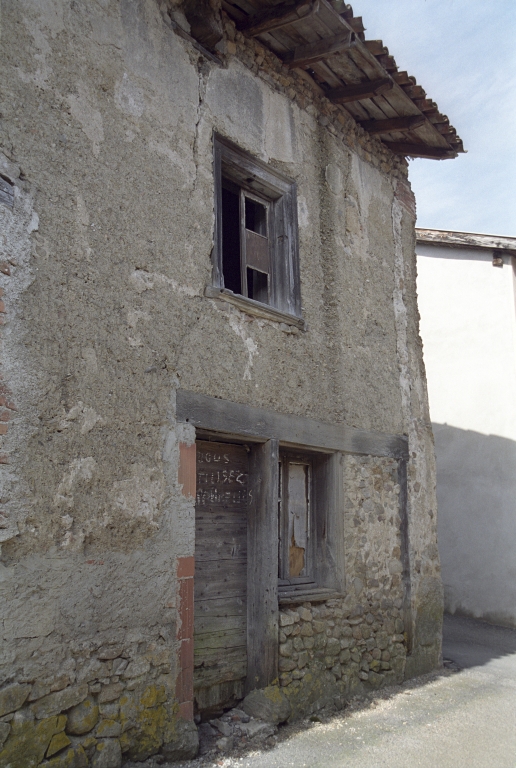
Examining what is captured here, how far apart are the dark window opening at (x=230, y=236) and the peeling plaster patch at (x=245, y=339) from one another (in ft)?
4.73

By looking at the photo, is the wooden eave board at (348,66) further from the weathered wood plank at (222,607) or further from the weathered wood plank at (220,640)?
the weathered wood plank at (220,640)

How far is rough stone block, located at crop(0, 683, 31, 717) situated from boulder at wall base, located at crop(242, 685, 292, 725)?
1821 mm

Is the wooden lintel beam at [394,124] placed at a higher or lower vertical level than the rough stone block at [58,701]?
higher

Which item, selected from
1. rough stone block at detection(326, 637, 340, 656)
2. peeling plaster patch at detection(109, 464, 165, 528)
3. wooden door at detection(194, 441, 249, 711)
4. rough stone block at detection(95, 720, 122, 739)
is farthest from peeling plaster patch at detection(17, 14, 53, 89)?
rough stone block at detection(326, 637, 340, 656)

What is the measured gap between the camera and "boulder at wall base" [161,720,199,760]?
3830 millimetres

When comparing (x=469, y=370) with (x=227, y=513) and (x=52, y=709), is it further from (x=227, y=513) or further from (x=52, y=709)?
(x=52, y=709)

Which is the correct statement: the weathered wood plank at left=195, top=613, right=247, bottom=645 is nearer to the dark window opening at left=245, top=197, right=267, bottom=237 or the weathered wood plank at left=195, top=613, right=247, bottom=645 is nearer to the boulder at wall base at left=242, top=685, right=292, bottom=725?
the boulder at wall base at left=242, top=685, right=292, bottom=725

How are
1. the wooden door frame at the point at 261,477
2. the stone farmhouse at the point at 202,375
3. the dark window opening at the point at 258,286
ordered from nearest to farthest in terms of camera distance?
the stone farmhouse at the point at 202,375 < the wooden door frame at the point at 261,477 < the dark window opening at the point at 258,286

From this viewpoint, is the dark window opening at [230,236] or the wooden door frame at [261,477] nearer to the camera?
the wooden door frame at [261,477]

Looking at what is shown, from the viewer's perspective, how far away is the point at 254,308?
16.3ft

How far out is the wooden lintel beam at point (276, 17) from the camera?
15.9 ft

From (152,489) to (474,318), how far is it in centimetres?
762

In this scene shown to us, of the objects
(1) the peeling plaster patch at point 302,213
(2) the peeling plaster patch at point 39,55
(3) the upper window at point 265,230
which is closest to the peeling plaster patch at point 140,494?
(3) the upper window at point 265,230

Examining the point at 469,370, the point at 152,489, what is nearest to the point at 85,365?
the point at 152,489
